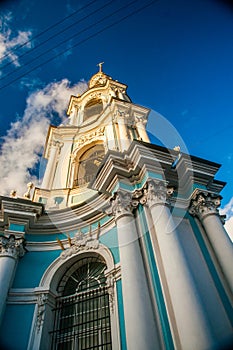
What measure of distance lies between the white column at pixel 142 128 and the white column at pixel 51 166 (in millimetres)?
5133

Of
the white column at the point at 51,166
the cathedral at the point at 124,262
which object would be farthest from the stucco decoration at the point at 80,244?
the white column at the point at 51,166

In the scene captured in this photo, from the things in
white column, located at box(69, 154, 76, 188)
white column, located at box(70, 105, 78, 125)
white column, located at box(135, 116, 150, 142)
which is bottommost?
white column, located at box(69, 154, 76, 188)

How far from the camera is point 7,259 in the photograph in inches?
343

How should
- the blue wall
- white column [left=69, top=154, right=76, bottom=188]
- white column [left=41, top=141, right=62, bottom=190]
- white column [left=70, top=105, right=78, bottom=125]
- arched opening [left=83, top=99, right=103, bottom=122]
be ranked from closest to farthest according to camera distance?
the blue wall
white column [left=69, top=154, right=76, bottom=188]
white column [left=41, top=141, right=62, bottom=190]
white column [left=70, top=105, right=78, bottom=125]
arched opening [left=83, top=99, right=103, bottom=122]

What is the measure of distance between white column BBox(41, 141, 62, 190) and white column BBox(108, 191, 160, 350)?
6055 mm

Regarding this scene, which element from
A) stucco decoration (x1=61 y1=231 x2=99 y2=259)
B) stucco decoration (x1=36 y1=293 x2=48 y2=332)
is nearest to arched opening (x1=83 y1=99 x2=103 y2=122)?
stucco decoration (x1=61 y1=231 x2=99 y2=259)

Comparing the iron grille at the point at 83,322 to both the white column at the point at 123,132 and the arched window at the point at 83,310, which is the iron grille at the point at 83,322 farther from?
the white column at the point at 123,132

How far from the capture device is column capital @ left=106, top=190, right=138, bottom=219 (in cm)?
827

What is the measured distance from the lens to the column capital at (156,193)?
26.4ft

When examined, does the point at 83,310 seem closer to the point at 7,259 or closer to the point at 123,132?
the point at 7,259

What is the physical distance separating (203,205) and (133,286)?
3796 mm

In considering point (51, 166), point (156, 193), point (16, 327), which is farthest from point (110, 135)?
point (16, 327)

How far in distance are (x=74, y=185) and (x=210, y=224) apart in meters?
7.24

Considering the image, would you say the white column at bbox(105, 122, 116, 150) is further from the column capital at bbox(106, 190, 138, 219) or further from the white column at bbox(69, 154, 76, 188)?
the column capital at bbox(106, 190, 138, 219)
